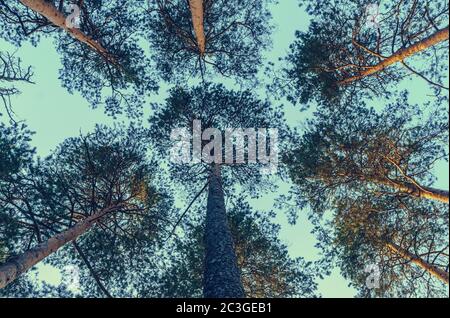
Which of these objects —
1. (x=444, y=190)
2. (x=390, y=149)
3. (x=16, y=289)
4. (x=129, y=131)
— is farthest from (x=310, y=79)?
(x=16, y=289)

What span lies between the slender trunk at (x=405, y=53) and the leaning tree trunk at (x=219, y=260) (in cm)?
459

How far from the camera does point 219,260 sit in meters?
7.11

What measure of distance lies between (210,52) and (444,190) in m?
7.52

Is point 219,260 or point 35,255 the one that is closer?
point 35,255

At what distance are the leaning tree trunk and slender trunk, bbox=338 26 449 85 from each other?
4.59 meters

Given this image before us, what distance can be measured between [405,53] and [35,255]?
832 centimetres

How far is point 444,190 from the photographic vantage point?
7.21 meters

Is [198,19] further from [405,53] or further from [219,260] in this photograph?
[219,260]

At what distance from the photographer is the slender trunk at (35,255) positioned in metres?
5.70

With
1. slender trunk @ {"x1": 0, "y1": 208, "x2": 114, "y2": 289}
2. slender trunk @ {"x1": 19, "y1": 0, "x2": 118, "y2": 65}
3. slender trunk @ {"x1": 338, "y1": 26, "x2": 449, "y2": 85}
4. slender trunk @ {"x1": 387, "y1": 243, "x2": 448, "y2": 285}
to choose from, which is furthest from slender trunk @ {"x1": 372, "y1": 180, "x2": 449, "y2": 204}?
slender trunk @ {"x1": 19, "y1": 0, "x2": 118, "y2": 65}

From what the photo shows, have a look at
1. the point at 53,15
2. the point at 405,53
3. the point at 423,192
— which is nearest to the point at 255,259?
the point at 423,192

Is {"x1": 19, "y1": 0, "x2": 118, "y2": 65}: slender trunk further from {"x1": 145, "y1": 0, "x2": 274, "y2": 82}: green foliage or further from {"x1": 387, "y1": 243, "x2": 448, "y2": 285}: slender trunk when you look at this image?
{"x1": 387, "y1": 243, "x2": 448, "y2": 285}: slender trunk

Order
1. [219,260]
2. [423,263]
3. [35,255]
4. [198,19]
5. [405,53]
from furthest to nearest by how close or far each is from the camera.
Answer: [198,19]
[423,263]
[405,53]
[219,260]
[35,255]

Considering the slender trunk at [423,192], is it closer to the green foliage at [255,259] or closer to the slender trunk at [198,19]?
the green foliage at [255,259]
